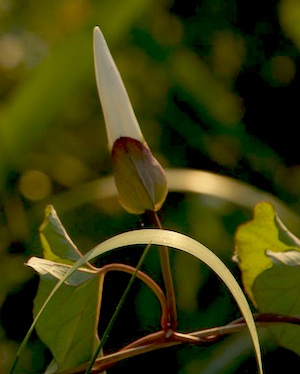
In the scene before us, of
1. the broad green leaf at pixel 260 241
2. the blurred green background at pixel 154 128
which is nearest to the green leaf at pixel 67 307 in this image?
the broad green leaf at pixel 260 241

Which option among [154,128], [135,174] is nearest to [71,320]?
[135,174]

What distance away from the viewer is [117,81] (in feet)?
2.04

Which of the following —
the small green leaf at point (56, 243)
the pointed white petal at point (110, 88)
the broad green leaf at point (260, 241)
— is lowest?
the small green leaf at point (56, 243)

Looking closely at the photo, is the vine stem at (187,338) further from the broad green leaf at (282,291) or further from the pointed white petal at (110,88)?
the pointed white petal at (110,88)

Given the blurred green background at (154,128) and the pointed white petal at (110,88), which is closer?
the pointed white petal at (110,88)

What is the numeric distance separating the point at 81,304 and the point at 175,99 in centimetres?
96

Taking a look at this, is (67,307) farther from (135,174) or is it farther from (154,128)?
(154,128)

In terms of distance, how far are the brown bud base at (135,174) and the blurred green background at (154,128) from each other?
0.61m

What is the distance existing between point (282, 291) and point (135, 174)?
13 centimetres

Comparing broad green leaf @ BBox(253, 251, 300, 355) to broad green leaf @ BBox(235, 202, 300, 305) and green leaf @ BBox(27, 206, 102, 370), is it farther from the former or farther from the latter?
green leaf @ BBox(27, 206, 102, 370)

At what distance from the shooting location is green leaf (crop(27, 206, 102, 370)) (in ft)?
2.12

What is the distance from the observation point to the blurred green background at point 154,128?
52.3 inches

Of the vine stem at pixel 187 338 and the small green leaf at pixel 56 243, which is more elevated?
the small green leaf at pixel 56 243

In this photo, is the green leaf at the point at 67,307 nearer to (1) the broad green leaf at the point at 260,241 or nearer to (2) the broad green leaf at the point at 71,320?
(2) the broad green leaf at the point at 71,320
